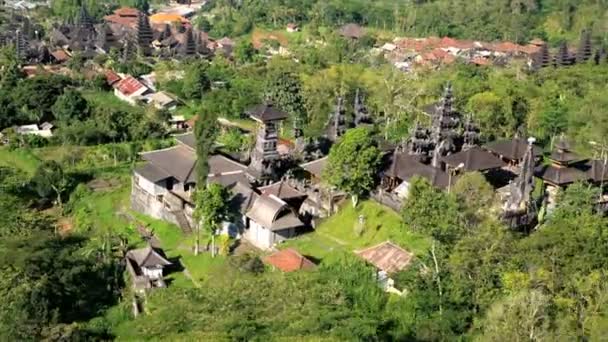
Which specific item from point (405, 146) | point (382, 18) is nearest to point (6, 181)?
point (405, 146)

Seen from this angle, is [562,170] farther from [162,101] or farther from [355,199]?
[162,101]

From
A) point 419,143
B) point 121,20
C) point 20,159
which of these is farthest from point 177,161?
point 121,20

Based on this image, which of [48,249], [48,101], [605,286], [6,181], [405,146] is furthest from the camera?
[48,101]

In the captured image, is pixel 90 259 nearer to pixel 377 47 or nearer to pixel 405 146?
pixel 405 146

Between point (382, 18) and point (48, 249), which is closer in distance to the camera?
point (48, 249)

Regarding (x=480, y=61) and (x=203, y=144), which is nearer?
(x=203, y=144)

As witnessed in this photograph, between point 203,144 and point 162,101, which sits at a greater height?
point 203,144

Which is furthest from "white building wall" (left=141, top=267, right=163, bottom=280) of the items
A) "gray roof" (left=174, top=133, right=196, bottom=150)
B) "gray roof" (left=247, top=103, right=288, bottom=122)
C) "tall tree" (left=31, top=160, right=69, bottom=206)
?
"tall tree" (left=31, top=160, right=69, bottom=206)

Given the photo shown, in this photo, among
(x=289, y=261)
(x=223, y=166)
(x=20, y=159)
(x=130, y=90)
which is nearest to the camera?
(x=289, y=261)
